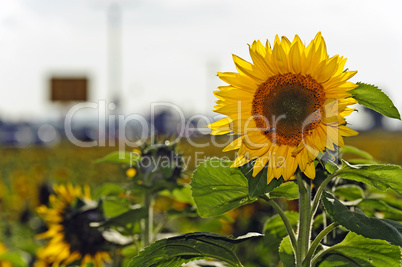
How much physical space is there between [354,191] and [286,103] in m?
0.53

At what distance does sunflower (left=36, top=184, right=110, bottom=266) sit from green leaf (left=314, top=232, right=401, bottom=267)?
3.95 feet

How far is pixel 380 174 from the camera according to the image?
4.75 feet

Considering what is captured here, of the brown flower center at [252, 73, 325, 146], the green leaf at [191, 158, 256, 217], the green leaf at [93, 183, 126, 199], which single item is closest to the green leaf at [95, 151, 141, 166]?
the green leaf at [93, 183, 126, 199]

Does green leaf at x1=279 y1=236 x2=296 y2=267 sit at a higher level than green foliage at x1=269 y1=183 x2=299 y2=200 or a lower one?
lower

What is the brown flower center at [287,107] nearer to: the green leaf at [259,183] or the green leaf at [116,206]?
the green leaf at [259,183]

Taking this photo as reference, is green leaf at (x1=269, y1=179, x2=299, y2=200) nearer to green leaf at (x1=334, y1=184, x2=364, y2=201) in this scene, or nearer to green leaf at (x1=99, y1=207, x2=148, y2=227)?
green leaf at (x1=334, y1=184, x2=364, y2=201)

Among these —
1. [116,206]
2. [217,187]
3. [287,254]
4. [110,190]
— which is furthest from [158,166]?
[287,254]

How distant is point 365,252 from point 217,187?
0.42 metres

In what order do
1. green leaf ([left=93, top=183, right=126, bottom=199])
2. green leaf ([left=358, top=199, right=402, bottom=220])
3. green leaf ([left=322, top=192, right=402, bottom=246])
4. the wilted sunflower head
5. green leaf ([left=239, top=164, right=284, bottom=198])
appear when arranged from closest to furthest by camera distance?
1. green leaf ([left=322, top=192, right=402, bottom=246])
2. green leaf ([left=239, top=164, right=284, bottom=198])
3. green leaf ([left=358, top=199, right=402, bottom=220])
4. the wilted sunflower head
5. green leaf ([left=93, top=183, right=126, bottom=199])

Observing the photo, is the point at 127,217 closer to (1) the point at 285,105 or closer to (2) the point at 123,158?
(2) the point at 123,158

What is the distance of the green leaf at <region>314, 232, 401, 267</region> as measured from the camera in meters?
1.47

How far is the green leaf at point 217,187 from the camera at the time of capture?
5.10 ft

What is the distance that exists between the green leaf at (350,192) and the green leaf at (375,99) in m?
0.49

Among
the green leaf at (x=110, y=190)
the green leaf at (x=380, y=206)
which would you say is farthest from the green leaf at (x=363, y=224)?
the green leaf at (x=110, y=190)
